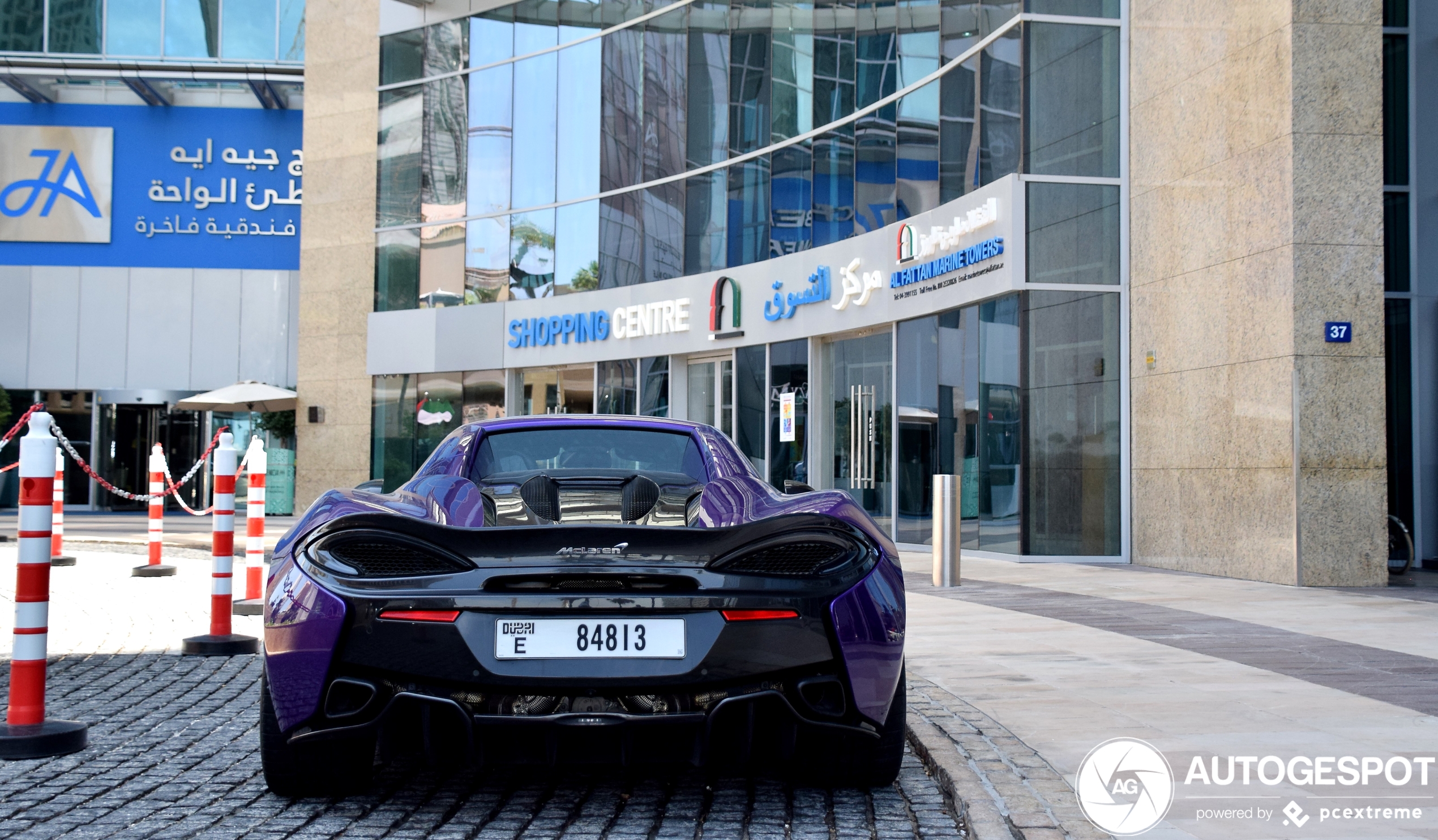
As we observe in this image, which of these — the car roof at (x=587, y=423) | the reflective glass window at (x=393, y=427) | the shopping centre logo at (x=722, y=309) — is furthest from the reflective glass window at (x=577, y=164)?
the car roof at (x=587, y=423)

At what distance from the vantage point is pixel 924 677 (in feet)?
19.9

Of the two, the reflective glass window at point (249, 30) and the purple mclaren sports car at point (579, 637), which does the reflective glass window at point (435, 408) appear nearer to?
the reflective glass window at point (249, 30)

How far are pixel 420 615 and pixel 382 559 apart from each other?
22 cm

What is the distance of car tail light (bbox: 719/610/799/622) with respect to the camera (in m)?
3.39

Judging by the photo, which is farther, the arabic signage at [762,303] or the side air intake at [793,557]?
the arabic signage at [762,303]

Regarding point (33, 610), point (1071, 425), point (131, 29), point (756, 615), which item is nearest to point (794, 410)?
point (1071, 425)

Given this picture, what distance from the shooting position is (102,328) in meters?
Result: 29.7

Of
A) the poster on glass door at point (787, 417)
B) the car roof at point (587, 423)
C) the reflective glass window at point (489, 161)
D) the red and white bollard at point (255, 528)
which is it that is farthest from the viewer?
the reflective glass window at point (489, 161)

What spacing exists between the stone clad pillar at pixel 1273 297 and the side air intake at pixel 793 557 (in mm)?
8151

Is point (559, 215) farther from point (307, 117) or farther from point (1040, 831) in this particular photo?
point (1040, 831)

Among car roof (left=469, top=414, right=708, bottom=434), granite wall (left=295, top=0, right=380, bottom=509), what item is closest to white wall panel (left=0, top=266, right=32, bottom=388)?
granite wall (left=295, top=0, right=380, bottom=509)

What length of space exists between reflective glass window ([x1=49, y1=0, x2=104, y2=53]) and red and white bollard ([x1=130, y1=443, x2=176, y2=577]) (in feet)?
67.4

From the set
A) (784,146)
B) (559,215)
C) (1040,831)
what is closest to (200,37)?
(559,215)
